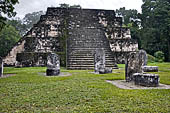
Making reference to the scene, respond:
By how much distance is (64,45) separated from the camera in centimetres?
1666

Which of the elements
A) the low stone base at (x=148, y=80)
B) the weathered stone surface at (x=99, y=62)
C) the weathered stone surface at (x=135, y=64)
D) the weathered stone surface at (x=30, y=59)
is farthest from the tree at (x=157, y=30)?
the low stone base at (x=148, y=80)

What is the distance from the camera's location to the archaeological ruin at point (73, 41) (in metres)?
15.2

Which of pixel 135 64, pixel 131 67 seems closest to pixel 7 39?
pixel 131 67

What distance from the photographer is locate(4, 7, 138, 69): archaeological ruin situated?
15195 mm

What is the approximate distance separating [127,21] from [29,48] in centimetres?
1940

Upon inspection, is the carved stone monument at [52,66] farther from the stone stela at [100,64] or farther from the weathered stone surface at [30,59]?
the weathered stone surface at [30,59]

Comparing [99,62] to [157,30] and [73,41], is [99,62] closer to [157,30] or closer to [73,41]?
[73,41]

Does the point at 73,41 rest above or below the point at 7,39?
below

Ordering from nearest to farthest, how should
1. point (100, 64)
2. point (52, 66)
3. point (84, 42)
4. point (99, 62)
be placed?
point (52, 66)
point (100, 64)
point (99, 62)
point (84, 42)

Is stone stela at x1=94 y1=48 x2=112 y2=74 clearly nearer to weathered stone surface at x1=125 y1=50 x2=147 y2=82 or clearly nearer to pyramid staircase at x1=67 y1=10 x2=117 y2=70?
pyramid staircase at x1=67 y1=10 x2=117 y2=70

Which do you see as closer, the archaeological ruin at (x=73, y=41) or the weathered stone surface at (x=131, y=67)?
the weathered stone surface at (x=131, y=67)

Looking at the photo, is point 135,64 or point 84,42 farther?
point 84,42

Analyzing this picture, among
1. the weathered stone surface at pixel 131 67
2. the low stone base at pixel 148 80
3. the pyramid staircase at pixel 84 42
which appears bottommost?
the low stone base at pixel 148 80

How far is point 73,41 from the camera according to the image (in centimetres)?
1702
